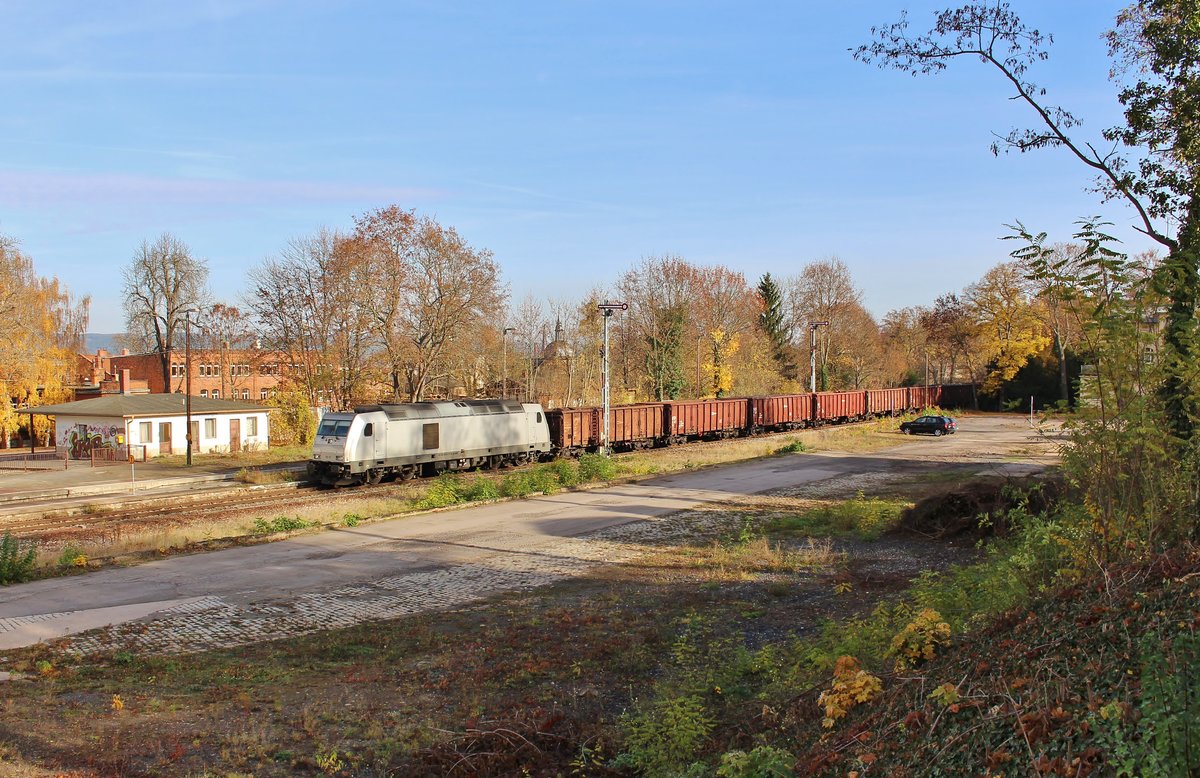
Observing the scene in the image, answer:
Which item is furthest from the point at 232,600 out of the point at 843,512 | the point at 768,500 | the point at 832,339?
the point at 832,339

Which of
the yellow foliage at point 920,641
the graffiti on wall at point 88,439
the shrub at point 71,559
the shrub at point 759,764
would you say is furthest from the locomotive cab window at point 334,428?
the shrub at point 759,764

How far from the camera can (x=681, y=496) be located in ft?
79.0

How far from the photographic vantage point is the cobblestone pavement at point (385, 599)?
10648 millimetres

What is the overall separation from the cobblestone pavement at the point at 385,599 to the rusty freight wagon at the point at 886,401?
4251 centimetres

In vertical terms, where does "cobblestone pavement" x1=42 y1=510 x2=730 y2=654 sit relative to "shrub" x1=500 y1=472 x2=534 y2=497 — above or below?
below

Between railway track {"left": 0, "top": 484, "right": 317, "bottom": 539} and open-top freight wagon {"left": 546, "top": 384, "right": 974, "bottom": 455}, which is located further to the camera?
open-top freight wagon {"left": 546, "top": 384, "right": 974, "bottom": 455}

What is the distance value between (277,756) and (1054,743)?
587 centimetres

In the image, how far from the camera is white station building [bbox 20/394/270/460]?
129 ft

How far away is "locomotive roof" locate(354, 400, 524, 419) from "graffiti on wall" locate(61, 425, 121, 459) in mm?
20053

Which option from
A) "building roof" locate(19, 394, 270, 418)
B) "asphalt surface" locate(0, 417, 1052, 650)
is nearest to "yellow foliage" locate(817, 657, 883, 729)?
"asphalt surface" locate(0, 417, 1052, 650)

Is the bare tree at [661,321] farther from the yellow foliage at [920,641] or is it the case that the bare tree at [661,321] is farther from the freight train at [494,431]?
the yellow foliage at [920,641]

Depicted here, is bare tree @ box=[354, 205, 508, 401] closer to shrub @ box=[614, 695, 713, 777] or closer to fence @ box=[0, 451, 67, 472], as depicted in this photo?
fence @ box=[0, 451, 67, 472]

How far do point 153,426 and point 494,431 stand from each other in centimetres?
2161

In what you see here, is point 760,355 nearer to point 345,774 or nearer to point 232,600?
point 232,600
